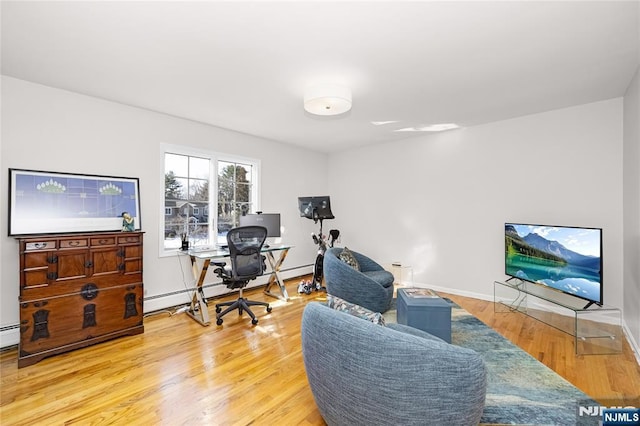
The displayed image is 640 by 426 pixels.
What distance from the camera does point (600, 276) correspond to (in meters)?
2.71

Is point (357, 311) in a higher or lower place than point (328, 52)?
lower

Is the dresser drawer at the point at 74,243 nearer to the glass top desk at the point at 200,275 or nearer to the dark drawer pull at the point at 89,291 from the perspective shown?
the dark drawer pull at the point at 89,291

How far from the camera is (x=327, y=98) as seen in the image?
274 centimetres

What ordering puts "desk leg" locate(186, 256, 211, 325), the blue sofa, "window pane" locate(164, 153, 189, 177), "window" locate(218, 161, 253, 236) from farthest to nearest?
"window" locate(218, 161, 253, 236) → "window pane" locate(164, 153, 189, 177) → "desk leg" locate(186, 256, 211, 325) → the blue sofa

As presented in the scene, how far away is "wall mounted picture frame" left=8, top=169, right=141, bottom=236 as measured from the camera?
2.71m

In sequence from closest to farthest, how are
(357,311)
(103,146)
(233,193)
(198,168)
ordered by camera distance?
(357,311)
(103,146)
(198,168)
(233,193)

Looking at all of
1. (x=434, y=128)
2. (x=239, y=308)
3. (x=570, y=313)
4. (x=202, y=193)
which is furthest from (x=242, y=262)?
(x=570, y=313)

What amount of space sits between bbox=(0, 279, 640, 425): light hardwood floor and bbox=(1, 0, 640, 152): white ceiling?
260cm

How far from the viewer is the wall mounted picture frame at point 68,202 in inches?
107

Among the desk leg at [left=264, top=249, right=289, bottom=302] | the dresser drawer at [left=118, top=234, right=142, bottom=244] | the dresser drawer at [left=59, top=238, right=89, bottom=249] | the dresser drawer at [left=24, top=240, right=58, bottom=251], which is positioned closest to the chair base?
the desk leg at [left=264, top=249, right=289, bottom=302]

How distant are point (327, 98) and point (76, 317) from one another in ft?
10.5

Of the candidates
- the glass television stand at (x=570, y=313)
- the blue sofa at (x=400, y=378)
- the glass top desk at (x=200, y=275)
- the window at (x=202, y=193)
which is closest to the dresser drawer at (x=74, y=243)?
the window at (x=202, y=193)

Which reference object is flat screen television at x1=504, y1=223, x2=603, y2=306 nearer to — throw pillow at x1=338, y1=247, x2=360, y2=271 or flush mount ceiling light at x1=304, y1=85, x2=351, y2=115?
throw pillow at x1=338, y1=247, x2=360, y2=271

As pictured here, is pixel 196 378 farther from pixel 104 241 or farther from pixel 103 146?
pixel 103 146
